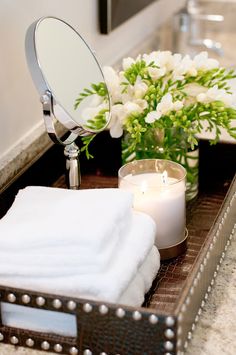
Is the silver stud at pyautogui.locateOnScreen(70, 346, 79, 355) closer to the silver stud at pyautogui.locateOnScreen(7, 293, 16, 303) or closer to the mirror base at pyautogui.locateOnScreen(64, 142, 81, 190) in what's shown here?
the silver stud at pyautogui.locateOnScreen(7, 293, 16, 303)

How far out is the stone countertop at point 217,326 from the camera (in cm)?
78

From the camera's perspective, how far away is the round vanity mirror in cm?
95

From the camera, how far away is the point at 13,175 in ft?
3.65

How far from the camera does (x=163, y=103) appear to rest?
0.98 m

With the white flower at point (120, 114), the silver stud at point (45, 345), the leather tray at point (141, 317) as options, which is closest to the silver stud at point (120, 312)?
the leather tray at point (141, 317)

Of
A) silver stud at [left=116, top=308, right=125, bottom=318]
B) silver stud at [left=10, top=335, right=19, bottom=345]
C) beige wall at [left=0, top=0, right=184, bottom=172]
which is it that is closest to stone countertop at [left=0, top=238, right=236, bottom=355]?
silver stud at [left=10, top=335, right=19, bottom=345]

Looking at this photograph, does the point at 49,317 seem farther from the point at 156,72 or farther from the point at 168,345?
the point at 156,72

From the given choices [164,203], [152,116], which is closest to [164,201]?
[164,203]

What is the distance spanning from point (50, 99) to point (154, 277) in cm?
27

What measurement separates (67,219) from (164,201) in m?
0.19

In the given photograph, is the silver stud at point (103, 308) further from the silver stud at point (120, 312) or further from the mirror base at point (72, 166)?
the mirror base at point (72, 166)

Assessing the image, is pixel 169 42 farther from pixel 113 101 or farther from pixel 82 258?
pixel 82 258

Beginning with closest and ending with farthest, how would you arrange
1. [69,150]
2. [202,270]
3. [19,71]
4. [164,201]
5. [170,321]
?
[170,321] → [202,270] → [164,201] → [69,150] → [19,71]

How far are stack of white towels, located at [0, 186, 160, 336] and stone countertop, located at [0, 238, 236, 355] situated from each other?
0.07 meters
